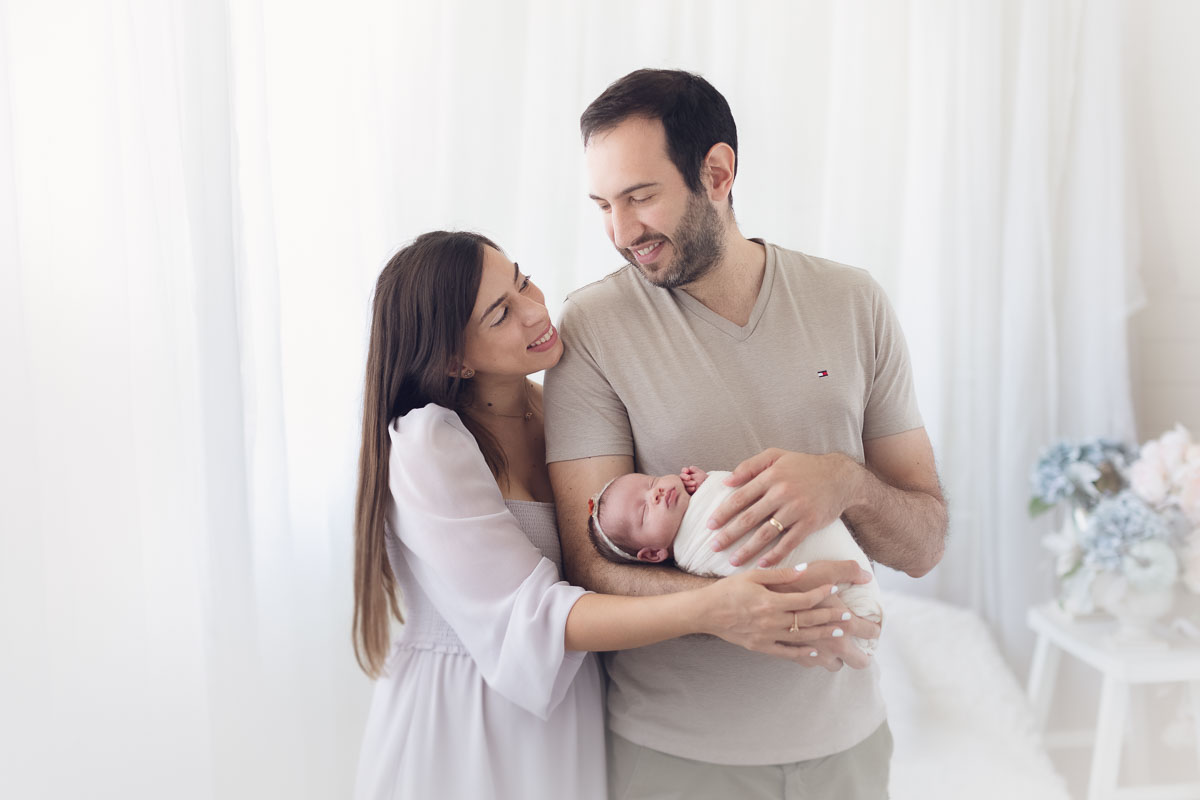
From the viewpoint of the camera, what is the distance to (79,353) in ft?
5.41

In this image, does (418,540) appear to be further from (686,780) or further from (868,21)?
(868,21)

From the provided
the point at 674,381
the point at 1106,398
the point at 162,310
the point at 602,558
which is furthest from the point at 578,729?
the point at 1106,398

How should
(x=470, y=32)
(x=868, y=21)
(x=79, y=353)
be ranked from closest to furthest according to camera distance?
(x=79, y=353) → (x=470, y=32) → (x=868, y=21)

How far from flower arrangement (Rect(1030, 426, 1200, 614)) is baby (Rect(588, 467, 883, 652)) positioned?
1468 millimetres

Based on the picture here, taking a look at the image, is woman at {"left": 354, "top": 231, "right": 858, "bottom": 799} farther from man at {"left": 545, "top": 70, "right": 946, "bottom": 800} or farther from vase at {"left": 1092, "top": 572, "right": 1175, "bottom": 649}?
vase at {"left": 1092, "top": 572, "right": 1175, "bottom": 649}

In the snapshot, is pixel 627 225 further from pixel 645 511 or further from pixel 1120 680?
pixel 1120 680

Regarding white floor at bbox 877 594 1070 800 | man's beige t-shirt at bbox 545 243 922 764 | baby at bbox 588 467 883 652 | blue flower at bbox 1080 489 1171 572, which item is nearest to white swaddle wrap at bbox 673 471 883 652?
baby at bbox 588 467 883 652

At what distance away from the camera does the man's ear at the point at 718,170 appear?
4.86 feet

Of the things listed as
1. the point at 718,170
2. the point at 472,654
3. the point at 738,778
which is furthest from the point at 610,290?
the point at 738,778

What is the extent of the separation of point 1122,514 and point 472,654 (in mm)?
1862

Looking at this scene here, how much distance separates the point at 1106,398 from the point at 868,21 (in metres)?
1.30

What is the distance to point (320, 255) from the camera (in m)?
2.07

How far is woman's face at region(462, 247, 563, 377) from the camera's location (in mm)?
1398

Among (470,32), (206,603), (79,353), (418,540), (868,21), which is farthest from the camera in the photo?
(868,21)
